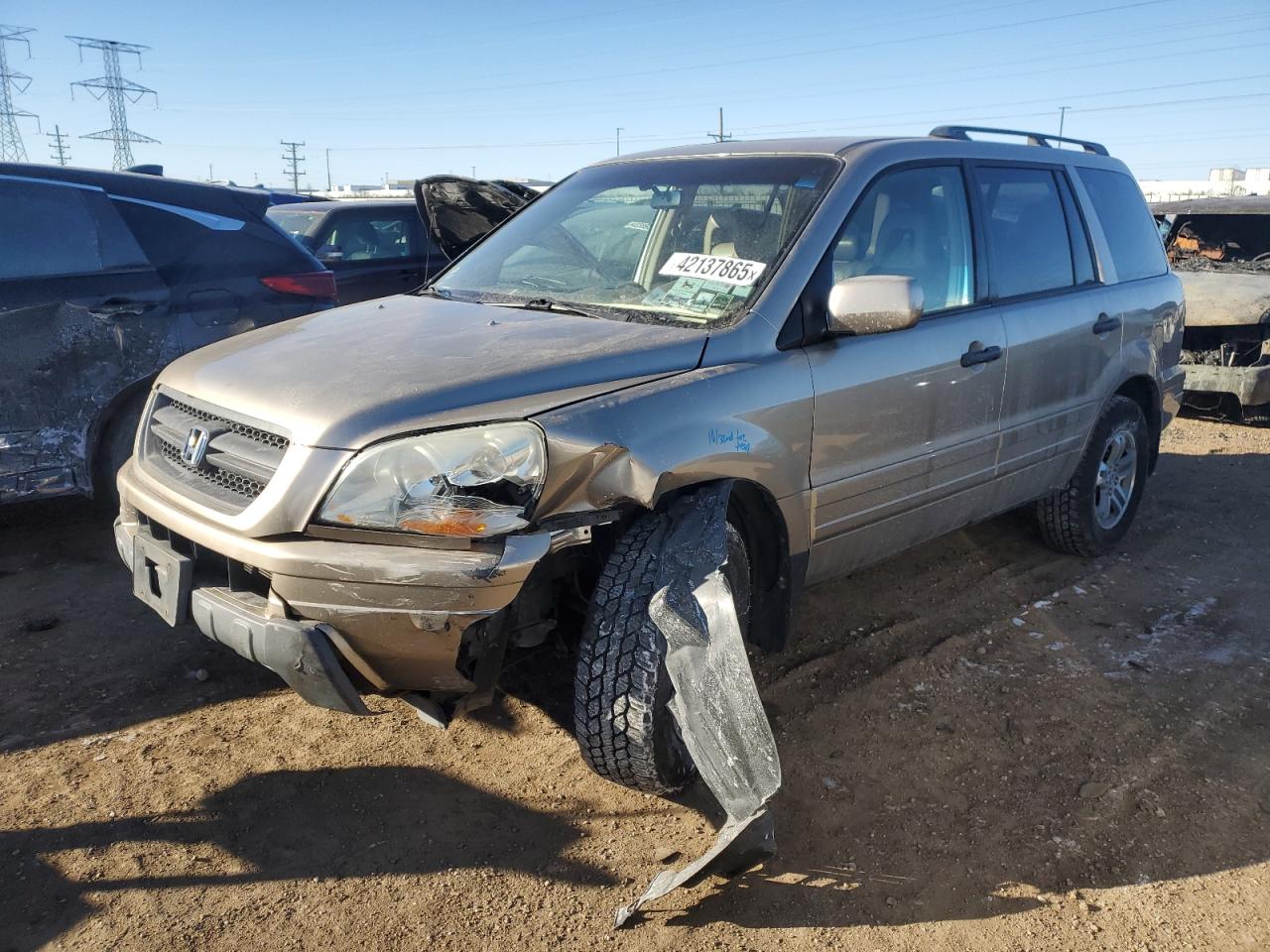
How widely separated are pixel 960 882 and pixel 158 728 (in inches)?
97.7

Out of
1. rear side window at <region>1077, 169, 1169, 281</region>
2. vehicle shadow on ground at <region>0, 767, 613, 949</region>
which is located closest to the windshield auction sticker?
vehicle shadow on ground at <region>0, 767, 613, 949</region>

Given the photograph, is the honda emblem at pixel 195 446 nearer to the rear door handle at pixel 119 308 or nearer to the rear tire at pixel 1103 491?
the rear door handle at pixel 119 308

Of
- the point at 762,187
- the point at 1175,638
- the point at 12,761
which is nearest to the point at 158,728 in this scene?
the point at 12,761

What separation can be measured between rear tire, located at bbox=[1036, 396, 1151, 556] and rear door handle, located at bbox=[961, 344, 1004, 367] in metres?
1.17

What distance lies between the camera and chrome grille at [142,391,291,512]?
257 cm

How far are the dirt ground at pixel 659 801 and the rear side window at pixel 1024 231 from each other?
1.42 metres

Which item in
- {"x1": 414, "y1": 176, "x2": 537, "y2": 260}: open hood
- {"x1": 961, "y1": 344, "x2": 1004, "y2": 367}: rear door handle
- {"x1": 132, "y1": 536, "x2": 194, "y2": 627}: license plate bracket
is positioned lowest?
{"x1": 132, "y1": 536, "x2": 194, "y2": 627}: license plate bracket

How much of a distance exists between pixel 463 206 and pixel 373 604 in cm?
295

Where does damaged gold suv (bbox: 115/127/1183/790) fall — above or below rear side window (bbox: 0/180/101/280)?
below

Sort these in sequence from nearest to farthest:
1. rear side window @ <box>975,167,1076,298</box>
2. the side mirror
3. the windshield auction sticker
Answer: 1. the side mirror
2. the windshield auction sticker
3. rear side window @ <box>975,167,1076,298</box>

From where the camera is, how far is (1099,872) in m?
2.60

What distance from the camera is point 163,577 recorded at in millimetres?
2744

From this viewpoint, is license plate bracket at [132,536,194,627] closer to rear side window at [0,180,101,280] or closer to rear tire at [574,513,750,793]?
rear tire at [574,513,750,793]

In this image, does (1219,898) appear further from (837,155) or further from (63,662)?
(63,662)
